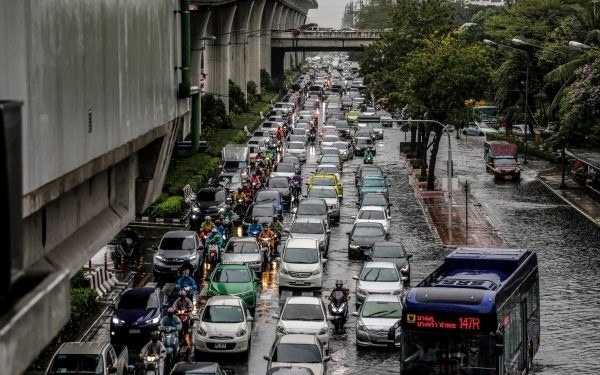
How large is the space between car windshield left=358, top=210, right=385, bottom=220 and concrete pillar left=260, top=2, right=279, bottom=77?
80535 mm

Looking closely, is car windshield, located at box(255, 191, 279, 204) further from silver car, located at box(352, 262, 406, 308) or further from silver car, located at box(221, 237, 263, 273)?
silver car, located at box(352, 262, 406, 308)

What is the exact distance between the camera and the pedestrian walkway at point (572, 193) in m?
50.2

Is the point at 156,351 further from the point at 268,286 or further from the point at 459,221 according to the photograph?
the point at 459,221

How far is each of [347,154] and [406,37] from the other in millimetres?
8251

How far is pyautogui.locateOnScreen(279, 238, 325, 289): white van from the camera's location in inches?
1351

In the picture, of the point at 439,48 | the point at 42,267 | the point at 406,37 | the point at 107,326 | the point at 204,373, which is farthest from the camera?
the point at 406,37

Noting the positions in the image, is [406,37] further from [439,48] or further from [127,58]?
[127,58]

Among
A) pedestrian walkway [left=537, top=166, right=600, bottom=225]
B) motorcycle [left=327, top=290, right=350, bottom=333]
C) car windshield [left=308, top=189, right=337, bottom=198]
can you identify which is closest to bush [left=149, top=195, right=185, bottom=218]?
car windshield [left=308, top=189, right=337, bottom=198]

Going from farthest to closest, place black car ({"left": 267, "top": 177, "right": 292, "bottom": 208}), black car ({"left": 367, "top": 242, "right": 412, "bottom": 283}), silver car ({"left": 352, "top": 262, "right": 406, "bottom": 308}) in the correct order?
black car ({"left": 267, "top": 177, "right": 292, "bottom": 208}), black car ({"left": 367, "top": 242, "right": 412, "bottom": 283}), silver car ({"left": 352, "top": 262, "right": 406, "bottom": 308})

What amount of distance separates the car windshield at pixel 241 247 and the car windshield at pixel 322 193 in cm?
1274

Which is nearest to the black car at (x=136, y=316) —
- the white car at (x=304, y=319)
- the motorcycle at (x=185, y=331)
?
the motorcycle at (x=185, y=331)

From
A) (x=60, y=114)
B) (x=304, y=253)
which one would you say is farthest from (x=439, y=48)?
(x=60, y=114)

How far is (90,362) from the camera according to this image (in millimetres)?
21953

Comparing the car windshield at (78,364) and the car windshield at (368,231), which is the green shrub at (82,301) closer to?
the car windshield at (78,364)
